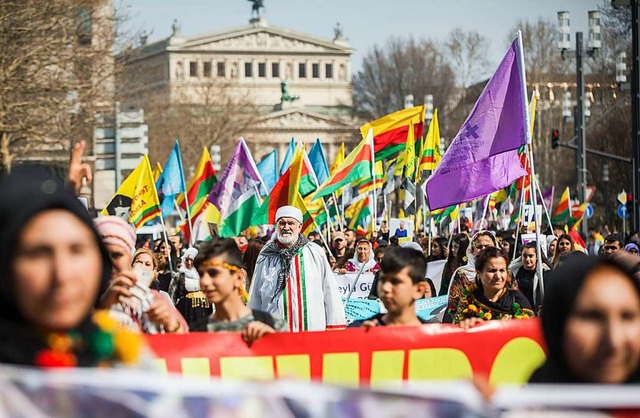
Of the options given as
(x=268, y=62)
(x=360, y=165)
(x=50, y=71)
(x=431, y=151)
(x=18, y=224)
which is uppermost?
(x=268, y=62)

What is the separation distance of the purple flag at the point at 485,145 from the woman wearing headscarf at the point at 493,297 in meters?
2.22

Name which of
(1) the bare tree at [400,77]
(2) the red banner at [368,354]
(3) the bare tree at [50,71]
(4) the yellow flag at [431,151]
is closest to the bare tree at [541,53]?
(1) the bare tree at [400,77]

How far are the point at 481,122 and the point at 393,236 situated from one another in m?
9.72

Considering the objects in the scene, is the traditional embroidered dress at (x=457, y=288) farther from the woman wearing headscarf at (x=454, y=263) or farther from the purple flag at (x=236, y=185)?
the purple flag at (x=236, y=185)

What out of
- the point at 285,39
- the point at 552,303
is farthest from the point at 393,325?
the point at 285,39

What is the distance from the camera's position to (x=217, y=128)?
7512 centimetres

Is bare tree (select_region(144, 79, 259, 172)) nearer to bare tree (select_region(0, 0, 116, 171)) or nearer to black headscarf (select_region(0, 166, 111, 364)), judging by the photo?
bare tree (select_region(0, 0, 116, 171))

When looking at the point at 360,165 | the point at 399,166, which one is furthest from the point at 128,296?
the point at 399,166

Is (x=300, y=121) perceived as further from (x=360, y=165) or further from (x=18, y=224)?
(x=18, y=224)

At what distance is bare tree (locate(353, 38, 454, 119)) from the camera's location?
8925cm

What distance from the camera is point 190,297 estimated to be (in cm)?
1056

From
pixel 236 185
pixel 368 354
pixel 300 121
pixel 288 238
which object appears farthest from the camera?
pixel 300 121

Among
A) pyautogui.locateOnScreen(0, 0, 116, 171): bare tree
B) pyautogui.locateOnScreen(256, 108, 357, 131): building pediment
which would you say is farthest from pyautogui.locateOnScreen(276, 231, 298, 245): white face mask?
pyautogui.locateOnScreen(256, 108, 357, 131): building pediment

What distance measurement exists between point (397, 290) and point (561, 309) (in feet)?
9.67
